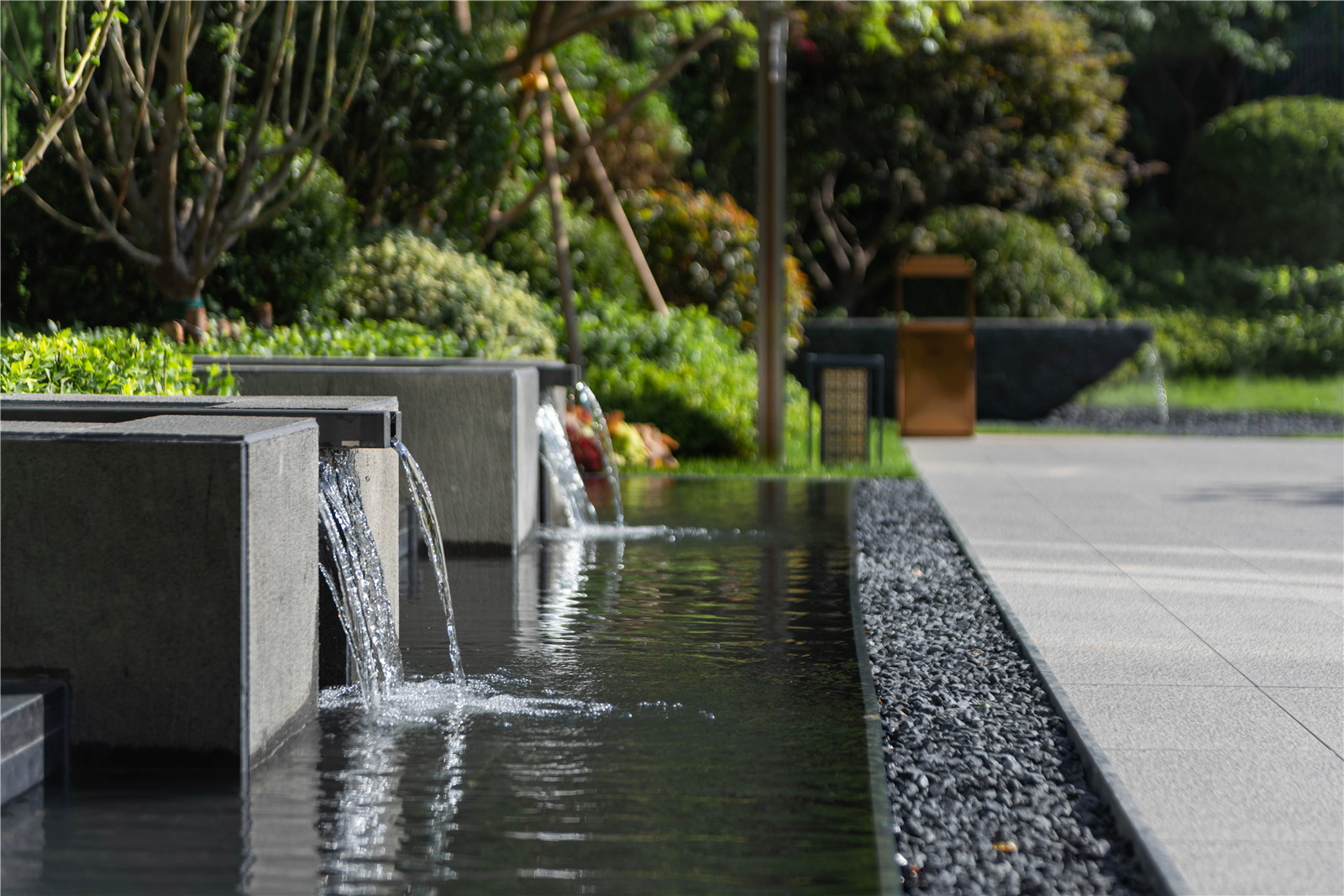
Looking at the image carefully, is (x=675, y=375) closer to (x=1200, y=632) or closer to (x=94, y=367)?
(x=94, y=367)

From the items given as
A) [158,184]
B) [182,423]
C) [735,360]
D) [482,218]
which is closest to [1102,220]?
[735,360]

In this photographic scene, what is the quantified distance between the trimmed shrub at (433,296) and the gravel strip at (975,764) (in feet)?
20.2

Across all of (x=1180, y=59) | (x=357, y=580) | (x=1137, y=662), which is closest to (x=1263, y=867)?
(x=1137, y=662)

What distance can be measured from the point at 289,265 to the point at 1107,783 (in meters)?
9.11

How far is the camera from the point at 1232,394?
21.0 metres

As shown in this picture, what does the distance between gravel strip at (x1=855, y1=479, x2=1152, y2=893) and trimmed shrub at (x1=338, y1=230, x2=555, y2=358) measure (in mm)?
6160

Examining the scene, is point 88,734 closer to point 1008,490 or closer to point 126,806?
point 126,806

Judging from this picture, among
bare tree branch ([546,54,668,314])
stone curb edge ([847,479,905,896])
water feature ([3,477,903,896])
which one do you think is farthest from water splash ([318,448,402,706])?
bare tree branch ([546,54,668,314])

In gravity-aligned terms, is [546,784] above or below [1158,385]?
below

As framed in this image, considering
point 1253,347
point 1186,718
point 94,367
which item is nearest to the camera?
point 1186,718

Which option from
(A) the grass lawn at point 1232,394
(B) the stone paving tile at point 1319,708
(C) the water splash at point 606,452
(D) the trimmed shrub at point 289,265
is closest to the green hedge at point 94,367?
(C) the water splash at point 606,452

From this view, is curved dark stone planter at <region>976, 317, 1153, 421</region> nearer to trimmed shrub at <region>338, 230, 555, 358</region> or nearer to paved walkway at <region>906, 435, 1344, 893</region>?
paved walkway at <region>906, 435, 1344, 893</region>

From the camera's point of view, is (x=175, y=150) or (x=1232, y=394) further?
(x=1232, y=394)

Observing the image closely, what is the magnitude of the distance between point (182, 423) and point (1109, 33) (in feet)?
81.6
